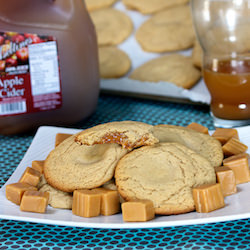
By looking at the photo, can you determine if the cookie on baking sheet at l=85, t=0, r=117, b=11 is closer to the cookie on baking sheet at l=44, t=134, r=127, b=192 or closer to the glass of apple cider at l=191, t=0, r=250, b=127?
the glass of apple cider at l=191, t=0, r=250, b=127

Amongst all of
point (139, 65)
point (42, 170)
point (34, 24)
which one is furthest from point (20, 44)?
point (139, 65)

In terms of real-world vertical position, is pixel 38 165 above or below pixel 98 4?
below

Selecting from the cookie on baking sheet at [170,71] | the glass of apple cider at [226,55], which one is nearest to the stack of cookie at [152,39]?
the cookie on baking sheet at [170,71]

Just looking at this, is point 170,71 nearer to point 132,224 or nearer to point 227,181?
point 227,181

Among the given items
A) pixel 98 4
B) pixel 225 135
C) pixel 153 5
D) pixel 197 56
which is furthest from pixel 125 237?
pixel 98 4

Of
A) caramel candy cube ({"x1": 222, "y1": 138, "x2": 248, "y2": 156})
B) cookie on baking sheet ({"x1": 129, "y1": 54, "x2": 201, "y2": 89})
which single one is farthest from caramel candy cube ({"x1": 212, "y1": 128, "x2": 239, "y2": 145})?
cookie on baking sheet ({"x1": 129, "y1": 54, "x2": 201, "y2": 89})

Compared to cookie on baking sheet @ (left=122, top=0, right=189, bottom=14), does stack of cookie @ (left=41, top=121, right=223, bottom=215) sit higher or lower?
lower
